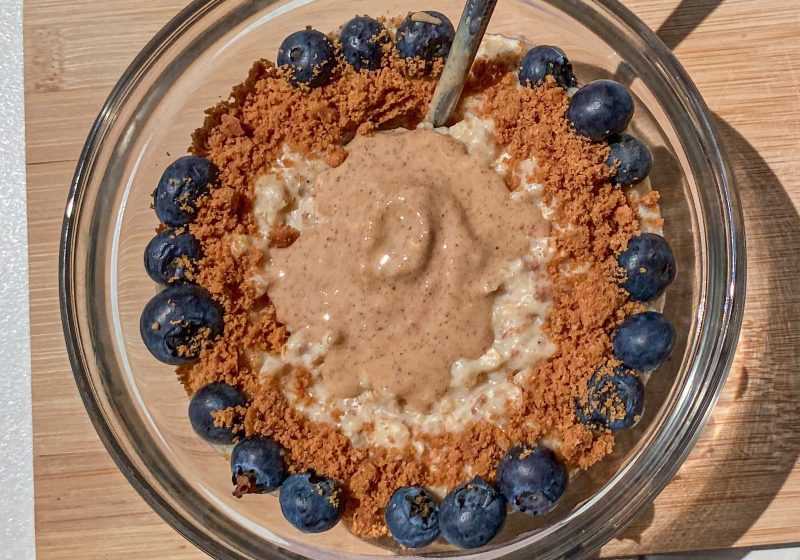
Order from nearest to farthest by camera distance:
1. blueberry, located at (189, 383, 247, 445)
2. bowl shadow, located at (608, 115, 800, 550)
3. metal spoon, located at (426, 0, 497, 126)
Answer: metal spoon, located at (426, 0, 497, 126) < blueberry, located at (189, 383, 247, 445) < bowl shadow, located at (608, 115, 800, 550)

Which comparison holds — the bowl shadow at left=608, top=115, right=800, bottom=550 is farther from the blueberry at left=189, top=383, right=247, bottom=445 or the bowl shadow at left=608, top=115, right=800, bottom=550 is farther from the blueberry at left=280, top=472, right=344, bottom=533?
the blueberry at left=189, top=383, right=247, bottom=445

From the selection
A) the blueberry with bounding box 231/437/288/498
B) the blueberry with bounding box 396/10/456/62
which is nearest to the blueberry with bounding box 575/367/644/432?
the blueberry with bounding box 231/437/288/498

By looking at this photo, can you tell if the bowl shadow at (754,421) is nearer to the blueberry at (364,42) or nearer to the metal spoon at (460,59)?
the metal spoon at (460,59)

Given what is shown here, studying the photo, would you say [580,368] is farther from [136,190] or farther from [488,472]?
[136,190]

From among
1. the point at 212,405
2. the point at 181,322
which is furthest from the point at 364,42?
the point at 212,405

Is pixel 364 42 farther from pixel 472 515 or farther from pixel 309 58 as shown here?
pixel 472 515

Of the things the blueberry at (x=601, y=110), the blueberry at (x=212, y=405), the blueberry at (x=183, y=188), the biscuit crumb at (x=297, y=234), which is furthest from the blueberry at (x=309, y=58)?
the blueberry at (x=212, y=405)

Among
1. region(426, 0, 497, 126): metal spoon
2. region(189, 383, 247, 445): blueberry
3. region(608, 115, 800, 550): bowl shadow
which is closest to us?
region(426, 0, 497, 126): metal spoon

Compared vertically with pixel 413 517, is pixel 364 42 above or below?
above
